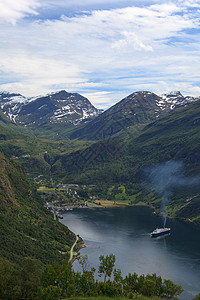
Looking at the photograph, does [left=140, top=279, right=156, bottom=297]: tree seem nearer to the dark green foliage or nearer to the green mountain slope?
the dark green foliage

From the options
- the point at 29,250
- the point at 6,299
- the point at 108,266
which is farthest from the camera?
the point at 29,250

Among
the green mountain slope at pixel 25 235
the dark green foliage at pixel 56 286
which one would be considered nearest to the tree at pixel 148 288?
the dark green foliage at pixel 56 286

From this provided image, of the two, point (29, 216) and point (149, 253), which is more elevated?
point (29, 216)

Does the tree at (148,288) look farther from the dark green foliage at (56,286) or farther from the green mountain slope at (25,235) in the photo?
the green mountain slope at (25,235)

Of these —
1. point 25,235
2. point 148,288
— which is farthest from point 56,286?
point 25,235

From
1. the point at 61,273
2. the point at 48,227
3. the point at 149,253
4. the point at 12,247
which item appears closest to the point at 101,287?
the point at 61,273

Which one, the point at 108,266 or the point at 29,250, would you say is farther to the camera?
the point at 29,250

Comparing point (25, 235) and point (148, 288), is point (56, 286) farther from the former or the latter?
point (25, 235)

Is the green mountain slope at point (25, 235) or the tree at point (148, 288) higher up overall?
the green mountain slope at point (25, 235)

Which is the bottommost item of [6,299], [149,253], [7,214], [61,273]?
[6,299]

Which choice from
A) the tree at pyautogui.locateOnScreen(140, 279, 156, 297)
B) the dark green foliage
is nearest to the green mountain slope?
the dark green foliage

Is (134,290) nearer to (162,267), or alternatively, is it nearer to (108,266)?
(108,266)
